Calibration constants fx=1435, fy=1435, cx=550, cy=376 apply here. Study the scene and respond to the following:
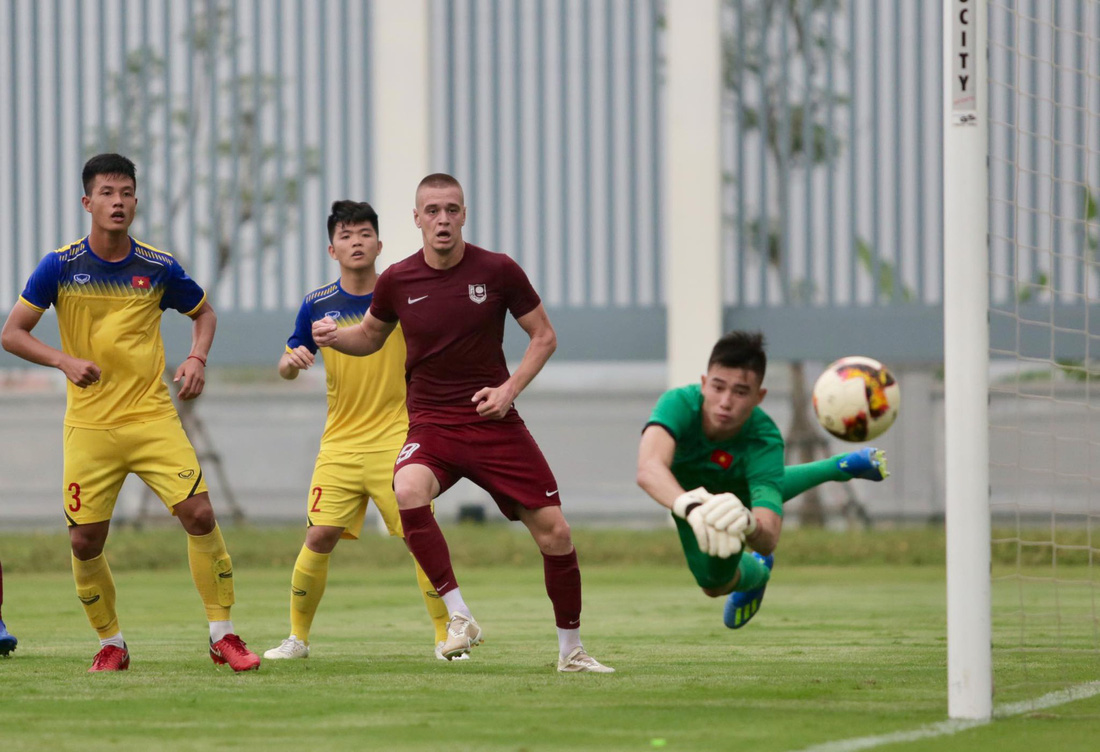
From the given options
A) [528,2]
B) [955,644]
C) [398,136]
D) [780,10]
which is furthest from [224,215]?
[955,644]

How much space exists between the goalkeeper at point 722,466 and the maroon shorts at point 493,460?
0.69 m

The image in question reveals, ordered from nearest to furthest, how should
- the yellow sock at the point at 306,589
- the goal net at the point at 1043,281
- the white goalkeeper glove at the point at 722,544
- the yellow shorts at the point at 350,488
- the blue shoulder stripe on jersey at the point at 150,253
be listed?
the white goalkeeper glove at the point at 722,544, the blue shoulder stripe on jersey at the point at 150,253, the yellow sock at the point at 306,589, the yellow shorts at the point at 350,488, the goal net at the point at 1043,281

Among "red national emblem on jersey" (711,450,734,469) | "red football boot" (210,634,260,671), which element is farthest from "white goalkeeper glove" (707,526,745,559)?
"red football boot" (210,634,260,671)

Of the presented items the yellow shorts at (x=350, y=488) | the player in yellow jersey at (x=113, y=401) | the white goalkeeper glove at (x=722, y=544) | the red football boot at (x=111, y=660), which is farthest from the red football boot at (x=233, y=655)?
the white goalkeeper glove at (x=722, y=544)

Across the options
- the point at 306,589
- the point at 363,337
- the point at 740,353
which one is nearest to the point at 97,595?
the point at 306,589

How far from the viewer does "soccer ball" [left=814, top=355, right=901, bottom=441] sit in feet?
24.9

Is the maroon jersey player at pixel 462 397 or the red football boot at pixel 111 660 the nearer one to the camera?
the maroon jersey player at pixel 462 397

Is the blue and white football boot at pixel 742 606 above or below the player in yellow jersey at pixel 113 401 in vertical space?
below

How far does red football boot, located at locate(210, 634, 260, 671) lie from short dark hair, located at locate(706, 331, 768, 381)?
277 cm

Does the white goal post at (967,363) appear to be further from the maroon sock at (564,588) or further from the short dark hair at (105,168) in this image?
the short dark hair at (105,168)

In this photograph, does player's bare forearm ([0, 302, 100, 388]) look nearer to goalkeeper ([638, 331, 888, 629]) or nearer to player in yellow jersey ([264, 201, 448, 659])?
player in yellow jersey ([264, 201, 448, 659])

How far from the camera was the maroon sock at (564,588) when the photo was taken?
7227 mm

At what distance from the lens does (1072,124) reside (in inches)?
760

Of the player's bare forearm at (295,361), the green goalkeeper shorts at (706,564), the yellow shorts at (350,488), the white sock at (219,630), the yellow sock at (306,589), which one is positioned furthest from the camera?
the yellow shorts at (350,488)
